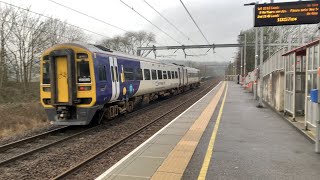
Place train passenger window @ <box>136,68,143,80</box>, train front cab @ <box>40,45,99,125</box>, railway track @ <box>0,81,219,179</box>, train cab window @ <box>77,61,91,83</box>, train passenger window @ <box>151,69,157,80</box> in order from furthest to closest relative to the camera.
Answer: train passenger window @ <box>151,69,157,80</box>
train passenger window @ <box>136,68,143,80</box>
train cab window @ <box>77,61,91,83</box>
train front cab @ <box>40,45,99,125</box>
railway track @ <box>0,81,219,179</box>

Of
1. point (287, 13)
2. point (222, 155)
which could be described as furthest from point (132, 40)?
point (222, 155)

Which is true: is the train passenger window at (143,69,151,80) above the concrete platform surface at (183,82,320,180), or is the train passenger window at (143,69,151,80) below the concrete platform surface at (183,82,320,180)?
above

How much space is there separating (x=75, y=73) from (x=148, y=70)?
8.44 meters

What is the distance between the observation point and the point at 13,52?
29188 millimetres

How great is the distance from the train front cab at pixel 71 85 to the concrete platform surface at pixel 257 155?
4.29 metres

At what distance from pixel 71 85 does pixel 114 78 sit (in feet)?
8.28

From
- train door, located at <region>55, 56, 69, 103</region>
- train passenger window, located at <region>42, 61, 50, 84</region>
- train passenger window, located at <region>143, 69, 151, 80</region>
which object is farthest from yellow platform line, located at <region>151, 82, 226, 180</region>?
train passenger window, located at <region>143, 69, 151, 80</region>

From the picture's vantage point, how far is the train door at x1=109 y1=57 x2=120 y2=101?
14.0m

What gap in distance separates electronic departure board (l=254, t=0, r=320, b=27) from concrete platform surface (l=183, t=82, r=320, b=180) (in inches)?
188

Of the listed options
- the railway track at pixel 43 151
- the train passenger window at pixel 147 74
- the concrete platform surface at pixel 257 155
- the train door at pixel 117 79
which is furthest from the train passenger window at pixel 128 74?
the concrete platform surface at pixel 257 155

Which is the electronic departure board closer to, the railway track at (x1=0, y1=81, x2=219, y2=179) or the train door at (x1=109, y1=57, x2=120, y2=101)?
the train door at (x1=109, y1=57, x2=120, y2=101)

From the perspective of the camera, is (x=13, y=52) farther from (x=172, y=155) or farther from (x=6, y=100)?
(x=172, y=155)

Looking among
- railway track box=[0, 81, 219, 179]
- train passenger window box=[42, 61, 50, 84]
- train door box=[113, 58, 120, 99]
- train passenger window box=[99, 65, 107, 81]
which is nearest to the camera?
railway track box=[0, 81, 219, 179]

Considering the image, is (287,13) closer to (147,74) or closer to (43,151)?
(147,74)
